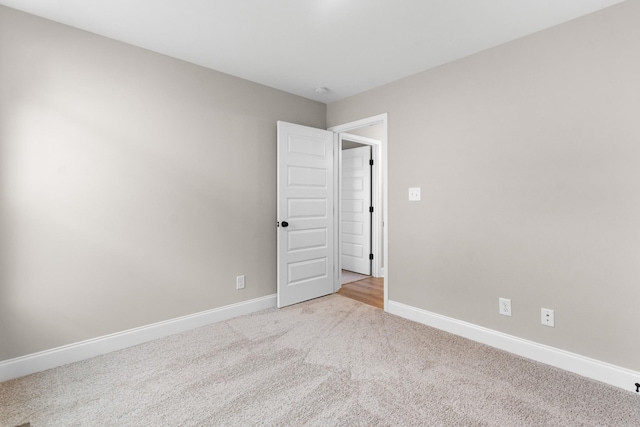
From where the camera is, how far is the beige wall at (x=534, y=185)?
1.88 m

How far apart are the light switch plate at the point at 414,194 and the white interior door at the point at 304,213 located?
109cm

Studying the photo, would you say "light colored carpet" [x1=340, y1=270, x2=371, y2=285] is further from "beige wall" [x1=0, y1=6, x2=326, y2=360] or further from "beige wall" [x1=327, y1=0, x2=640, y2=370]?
"beige wall" [x1=0, y1=6, x2=326, y2=360]

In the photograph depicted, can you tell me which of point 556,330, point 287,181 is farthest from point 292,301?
point 556,330

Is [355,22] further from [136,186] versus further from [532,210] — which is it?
[136,186]

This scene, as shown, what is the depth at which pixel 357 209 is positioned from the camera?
493 centimetres

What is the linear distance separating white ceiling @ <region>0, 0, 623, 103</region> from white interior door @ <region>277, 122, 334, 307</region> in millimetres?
860

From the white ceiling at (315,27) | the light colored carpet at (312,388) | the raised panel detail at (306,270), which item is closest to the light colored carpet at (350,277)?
the raised panel detail at (306,270)

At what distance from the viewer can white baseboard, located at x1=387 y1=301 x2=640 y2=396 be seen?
1.88 metres

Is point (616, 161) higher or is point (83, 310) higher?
point (616, 161)

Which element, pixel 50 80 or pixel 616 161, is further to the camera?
pixel 50 80

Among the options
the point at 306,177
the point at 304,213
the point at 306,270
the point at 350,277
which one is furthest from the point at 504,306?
the point at 350,277

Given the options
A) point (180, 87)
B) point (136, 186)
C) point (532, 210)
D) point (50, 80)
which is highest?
point (180, 87)

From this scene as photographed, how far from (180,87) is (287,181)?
1.37m

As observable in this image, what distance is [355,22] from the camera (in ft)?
6.88
